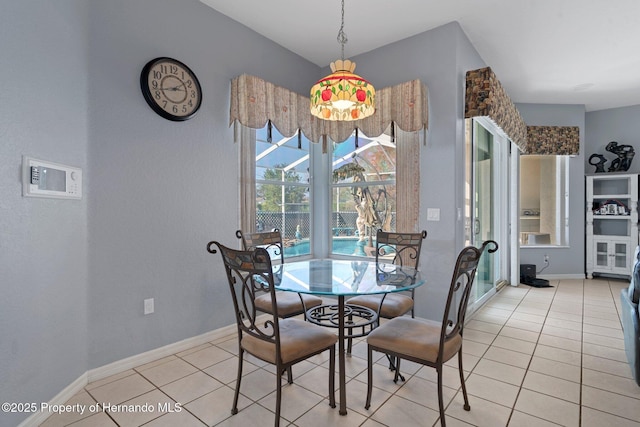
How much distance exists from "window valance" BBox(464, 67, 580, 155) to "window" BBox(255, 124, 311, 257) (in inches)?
73.3

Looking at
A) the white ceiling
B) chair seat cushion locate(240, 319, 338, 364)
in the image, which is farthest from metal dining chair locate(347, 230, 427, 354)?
the white ceiling

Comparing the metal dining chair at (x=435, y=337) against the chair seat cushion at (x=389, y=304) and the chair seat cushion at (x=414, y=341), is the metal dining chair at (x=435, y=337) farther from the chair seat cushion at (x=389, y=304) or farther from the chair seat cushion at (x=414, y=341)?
the chair seat cushion at (x=389, y=304)

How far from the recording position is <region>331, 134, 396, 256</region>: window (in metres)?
3.70

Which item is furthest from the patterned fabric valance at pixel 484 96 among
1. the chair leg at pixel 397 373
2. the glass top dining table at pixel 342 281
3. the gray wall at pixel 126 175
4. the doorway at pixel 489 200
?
the chair leg at pixel 397 373

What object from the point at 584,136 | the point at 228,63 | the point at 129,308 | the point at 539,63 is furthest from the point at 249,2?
the point at 584,136

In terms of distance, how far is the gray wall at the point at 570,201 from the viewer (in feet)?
17.9

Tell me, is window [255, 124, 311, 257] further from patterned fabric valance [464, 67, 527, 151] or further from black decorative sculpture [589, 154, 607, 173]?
black decorative sculpture [589, 154, 607, 173]

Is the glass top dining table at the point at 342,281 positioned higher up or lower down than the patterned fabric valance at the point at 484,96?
lower down

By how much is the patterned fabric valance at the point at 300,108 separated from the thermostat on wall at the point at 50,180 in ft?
4.48

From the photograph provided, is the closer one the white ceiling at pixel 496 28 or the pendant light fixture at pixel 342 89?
the pendant light fixture at pixel 342 89

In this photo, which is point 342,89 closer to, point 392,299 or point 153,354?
point 392,299

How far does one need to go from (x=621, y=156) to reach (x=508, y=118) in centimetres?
327

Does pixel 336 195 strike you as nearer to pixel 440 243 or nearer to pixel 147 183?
pixel 440 243

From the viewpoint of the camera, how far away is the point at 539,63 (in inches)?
155
